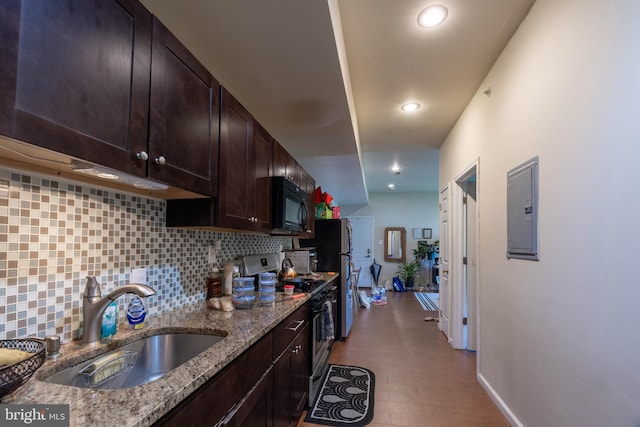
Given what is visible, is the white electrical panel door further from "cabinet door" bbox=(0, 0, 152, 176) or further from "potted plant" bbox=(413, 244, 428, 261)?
"potted plant" bbox=(413, 244, 428, 261)

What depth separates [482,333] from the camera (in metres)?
2.71

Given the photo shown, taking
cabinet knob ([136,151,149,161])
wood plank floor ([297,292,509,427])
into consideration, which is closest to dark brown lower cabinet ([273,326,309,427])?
wood plank floor ([297,292,509,427])

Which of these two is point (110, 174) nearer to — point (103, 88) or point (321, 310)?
point (103, 88)

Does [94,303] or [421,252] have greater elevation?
[94,303]

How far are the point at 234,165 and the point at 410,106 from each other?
220 centimetres

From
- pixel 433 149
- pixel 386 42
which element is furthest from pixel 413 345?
pixel 386 42

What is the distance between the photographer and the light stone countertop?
74 centimetres

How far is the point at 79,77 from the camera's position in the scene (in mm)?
860

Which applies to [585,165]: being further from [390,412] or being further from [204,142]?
[390,412]

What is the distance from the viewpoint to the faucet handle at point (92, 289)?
1.21m

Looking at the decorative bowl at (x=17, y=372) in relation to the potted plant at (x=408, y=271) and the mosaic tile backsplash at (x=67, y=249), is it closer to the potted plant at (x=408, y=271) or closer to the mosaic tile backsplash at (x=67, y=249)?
the mosaic tile backsplash at (x=67, y=249)

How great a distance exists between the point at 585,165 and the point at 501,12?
1149mm

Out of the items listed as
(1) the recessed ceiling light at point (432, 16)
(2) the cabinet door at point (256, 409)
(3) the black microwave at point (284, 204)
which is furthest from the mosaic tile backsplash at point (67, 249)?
(1) the recessed ceiling light at point (432, 16)

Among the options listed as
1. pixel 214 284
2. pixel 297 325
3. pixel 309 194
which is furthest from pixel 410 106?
pixel 214 284
